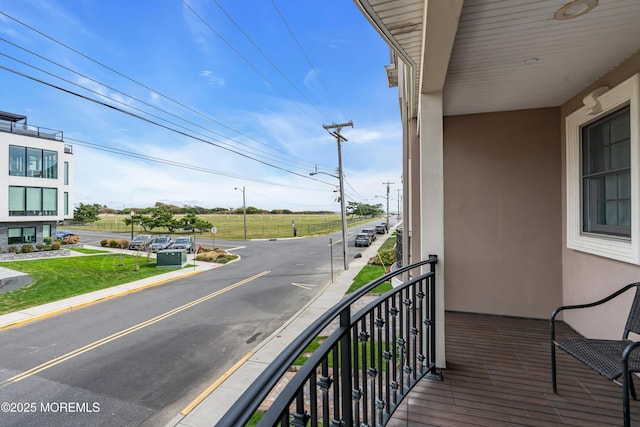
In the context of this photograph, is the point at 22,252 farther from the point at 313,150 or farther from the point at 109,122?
the point at 313,150

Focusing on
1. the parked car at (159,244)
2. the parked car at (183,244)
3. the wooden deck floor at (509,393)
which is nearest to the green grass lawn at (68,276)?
the parked car at (159,244)

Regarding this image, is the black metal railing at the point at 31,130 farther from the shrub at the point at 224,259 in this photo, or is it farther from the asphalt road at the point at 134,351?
the asphalt road at the point at 134,351

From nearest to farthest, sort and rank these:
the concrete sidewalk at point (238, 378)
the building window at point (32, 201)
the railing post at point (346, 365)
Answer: the railing post at point (346, 365)
the concrete sidewalk at point (238, 378)
the building window at point (32, 201)

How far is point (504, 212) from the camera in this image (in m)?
3.54

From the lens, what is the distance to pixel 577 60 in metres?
2.24

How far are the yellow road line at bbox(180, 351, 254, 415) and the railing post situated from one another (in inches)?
135

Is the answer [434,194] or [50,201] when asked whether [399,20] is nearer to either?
[434,194]

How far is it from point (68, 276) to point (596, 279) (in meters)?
15.4

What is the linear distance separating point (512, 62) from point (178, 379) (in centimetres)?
563

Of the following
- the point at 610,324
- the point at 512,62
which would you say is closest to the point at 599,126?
the point at 512,62

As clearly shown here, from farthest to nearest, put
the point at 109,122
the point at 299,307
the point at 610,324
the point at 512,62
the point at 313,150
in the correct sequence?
the point at 313,150
the point at 109,122
the point at 299,307
the point at 610,324
the point at 512,62

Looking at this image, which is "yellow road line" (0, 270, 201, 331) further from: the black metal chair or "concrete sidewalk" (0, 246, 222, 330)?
the black metal chair

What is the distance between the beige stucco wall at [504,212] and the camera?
3.36 meters

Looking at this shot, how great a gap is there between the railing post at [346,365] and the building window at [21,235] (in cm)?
2427
